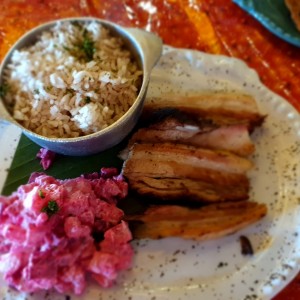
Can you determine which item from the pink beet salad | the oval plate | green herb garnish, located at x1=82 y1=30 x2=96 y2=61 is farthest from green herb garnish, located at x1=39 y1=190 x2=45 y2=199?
the oval plate

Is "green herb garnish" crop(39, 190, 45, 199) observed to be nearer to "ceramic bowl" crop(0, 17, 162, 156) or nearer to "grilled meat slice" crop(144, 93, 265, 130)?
"ceramic bowl" crop(0, 17, 162, 156)

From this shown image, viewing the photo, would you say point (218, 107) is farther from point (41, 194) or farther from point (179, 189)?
point (41, 194)

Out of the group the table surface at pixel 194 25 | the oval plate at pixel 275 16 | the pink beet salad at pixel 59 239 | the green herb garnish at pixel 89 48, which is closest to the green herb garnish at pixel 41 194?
the pink beet salad at pixel 59 239

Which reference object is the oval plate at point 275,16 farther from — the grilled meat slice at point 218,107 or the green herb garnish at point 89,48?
the green herb garnish at point 89,48

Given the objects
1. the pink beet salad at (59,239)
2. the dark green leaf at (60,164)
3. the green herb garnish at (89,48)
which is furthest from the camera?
the green herb garnish at (89,48)

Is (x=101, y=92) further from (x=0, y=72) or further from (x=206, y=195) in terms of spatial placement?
(x=206, y=195)
